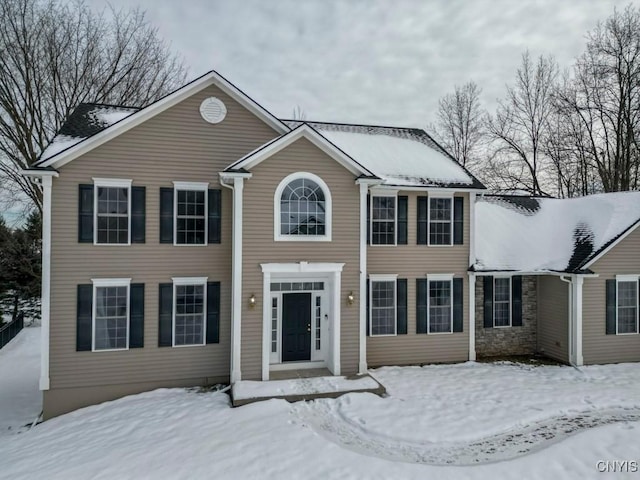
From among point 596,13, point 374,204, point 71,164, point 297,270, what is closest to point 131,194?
point 71,164

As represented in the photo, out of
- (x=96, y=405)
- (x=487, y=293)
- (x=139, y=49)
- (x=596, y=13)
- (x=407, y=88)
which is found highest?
(x=596, y=13)

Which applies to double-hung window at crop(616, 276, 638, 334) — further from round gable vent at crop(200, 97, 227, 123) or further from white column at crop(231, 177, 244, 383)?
round gable vent at crop(200, 97, 227, 123)

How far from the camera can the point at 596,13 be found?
1933 cm

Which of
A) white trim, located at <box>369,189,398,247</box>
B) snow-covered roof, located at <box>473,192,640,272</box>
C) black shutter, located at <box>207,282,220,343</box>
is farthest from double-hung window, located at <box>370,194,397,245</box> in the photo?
black shutter, located at <box>207,282,220,343</box>

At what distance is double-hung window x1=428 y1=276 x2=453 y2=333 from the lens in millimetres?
12141

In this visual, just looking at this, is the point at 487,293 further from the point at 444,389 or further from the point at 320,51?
the point at 320,51

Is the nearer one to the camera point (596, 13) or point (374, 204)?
point (374, 204)

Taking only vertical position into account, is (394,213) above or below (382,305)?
above

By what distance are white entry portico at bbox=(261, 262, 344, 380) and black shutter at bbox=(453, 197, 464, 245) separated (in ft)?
14.3

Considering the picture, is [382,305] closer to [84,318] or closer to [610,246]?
[610,246]

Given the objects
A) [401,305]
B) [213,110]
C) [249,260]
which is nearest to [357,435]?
→ [249,260]

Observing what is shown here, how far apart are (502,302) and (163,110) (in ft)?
40.0

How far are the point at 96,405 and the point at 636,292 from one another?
16.1m

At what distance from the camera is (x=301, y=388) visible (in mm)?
9188
